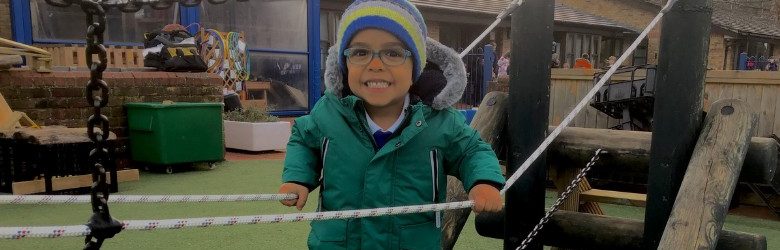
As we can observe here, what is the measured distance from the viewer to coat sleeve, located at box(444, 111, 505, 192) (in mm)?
1925

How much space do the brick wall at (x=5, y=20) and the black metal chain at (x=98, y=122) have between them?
8319mm

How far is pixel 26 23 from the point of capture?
8156 mm

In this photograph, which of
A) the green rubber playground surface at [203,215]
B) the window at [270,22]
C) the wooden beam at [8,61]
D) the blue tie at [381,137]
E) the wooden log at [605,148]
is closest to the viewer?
the blue tie at [381,137]

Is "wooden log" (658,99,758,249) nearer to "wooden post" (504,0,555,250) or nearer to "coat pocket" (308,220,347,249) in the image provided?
"wooden post" (504,0,555,250)

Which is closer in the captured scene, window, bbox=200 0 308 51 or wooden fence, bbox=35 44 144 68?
wooden fence, bbox=35 44 144 68

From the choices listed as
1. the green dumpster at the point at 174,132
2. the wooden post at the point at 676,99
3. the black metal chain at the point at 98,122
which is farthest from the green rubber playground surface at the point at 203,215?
the black metal chain at the point at 98,122

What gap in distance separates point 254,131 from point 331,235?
6.65 m

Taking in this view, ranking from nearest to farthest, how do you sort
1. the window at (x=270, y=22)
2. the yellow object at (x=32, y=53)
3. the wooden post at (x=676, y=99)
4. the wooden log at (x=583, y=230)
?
the wooden post at (x=676, y=99)
the wooden log at (x=583, y=230)
the yellow object at (x=32, y=53)
the window at (x=270, y=22)

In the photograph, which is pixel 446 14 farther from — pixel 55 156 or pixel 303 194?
pixel 303 194

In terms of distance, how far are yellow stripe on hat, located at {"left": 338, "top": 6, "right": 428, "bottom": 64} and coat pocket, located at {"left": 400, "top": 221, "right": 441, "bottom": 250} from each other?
1.67 feet

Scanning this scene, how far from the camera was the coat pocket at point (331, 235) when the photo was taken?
189cm

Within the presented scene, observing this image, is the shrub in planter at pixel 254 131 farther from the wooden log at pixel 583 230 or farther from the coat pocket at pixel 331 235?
the coat pocket at pixel 331 235

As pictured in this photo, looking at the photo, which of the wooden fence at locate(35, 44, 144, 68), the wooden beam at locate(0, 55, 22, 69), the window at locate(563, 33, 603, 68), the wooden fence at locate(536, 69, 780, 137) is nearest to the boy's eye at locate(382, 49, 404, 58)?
the wooden fence at locate(536, 69, 780, 137)

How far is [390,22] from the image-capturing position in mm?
1909
